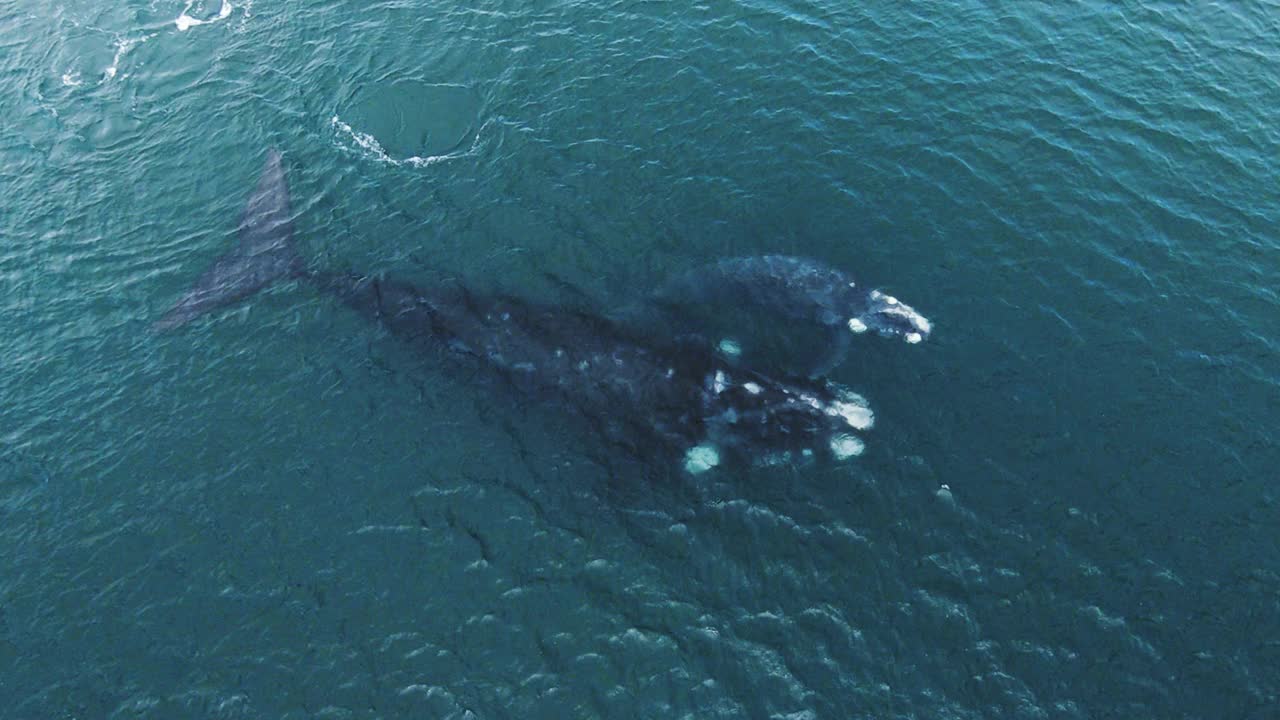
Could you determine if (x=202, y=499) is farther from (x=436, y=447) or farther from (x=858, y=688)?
(x=858, y=688)

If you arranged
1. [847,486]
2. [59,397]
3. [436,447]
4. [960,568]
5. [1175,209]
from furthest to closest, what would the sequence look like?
[1175,209] < [59,397] < [436,447] < [847,486] < [960,568]

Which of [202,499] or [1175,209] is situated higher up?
[1175,209]

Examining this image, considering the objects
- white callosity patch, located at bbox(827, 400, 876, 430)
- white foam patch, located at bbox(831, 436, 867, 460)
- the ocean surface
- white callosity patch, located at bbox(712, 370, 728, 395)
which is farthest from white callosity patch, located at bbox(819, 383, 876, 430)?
white callosity patch, located at bbox(712, 370, 728, 395)

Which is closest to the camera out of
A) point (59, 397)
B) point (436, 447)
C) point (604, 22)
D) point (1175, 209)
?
point (436, 447)

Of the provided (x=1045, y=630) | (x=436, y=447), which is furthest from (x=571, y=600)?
(x=1045, y=630)

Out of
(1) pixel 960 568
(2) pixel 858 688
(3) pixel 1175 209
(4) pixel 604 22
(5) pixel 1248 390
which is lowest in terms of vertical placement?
(2) pixel 858 688

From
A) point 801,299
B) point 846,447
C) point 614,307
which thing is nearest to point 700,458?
point 846,447

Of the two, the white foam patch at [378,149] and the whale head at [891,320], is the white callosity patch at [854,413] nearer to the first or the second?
the whale head at [891,320]
